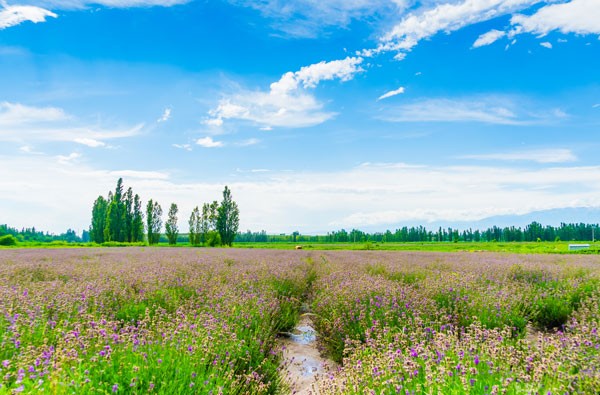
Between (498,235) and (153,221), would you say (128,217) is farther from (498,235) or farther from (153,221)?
(498,235)

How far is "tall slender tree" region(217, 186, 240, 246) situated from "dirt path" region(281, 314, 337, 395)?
155 feet

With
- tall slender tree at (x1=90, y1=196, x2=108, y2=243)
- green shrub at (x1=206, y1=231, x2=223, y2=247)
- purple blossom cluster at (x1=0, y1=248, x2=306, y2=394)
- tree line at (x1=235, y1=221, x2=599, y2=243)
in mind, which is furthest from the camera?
tree line at (x1=235, y1=221, x2=599, y2=243)

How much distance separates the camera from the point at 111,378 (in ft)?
7.89

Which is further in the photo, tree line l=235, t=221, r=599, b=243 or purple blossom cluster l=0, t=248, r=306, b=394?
tree line l=235, t=221, r=599, b=243

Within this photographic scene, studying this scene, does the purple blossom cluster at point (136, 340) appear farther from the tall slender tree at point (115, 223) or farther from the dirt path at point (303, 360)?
the tall slender tree at point (115, 223)

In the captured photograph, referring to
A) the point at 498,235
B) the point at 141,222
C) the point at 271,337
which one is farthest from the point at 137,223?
the point at 498,235

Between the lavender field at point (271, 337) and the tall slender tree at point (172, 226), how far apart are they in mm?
58681

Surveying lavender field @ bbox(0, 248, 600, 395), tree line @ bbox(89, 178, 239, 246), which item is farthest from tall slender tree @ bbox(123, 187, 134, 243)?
lavender field @ bbox(0, 248, 600, 395)

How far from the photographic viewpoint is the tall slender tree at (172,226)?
210ft

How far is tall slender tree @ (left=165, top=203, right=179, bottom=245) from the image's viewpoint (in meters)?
64.0

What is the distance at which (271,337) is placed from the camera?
15.2ft

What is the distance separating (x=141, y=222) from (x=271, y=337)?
58.8 m

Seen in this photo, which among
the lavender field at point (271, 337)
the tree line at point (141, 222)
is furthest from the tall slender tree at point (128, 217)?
the lavender field at point (271, 337)

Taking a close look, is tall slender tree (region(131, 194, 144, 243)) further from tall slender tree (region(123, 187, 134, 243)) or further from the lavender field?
the lavender field
